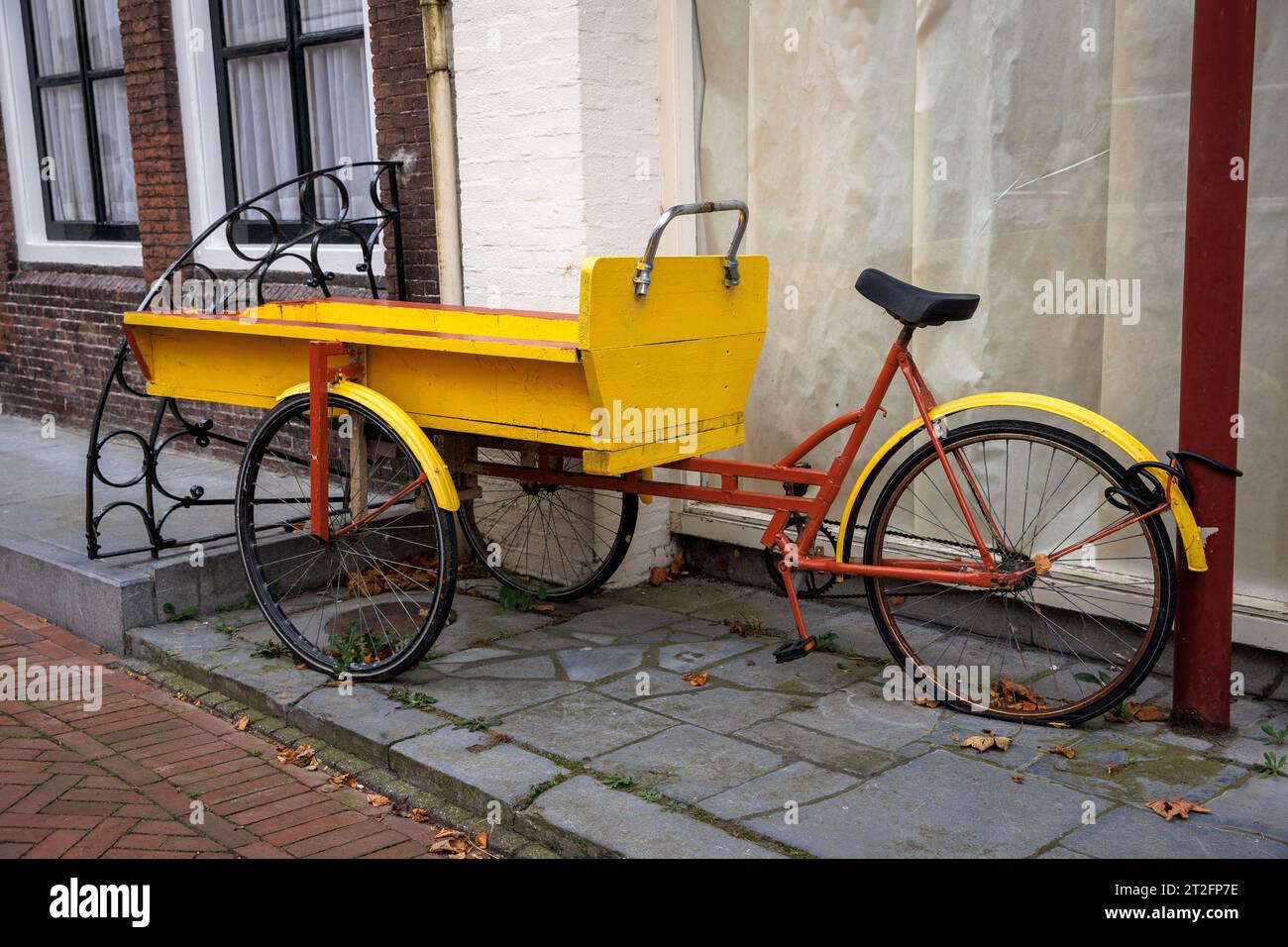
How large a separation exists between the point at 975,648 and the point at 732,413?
4.07ft

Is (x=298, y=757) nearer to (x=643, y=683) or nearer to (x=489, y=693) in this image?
(x=489, y=693)

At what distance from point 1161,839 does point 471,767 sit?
1.90 meters

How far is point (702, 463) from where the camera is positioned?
465 centimetres

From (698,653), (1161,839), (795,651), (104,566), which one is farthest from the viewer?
(104,566)

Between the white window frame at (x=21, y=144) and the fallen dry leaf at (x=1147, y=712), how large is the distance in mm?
8388

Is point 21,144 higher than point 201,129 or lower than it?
higher

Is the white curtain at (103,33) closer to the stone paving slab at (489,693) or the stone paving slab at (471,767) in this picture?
the stone paving slab at (489,693)

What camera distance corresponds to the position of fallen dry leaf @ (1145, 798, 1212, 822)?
11.1ft

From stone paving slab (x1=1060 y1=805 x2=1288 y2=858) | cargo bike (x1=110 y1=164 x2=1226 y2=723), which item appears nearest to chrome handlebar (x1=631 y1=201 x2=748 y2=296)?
cargo bike (x1=110 y1=164 x2=1226 y2=723)

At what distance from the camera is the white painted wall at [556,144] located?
5352 millimetres

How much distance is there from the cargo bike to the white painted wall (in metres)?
0.62

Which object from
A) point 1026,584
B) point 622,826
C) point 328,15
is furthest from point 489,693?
point 328,15

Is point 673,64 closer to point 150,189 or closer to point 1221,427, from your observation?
point 1221,427

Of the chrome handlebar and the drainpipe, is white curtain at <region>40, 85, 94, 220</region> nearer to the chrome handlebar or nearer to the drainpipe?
the drainpipe
